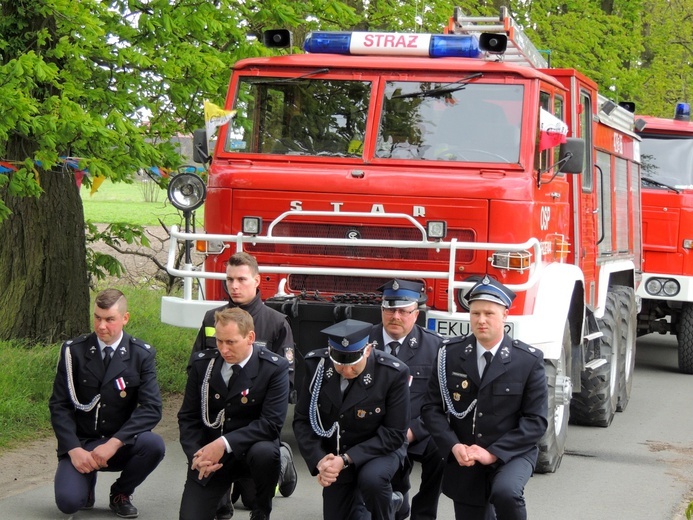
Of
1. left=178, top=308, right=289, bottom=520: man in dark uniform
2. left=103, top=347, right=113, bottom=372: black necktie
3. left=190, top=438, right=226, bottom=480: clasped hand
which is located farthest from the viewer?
left=103, top=347, right=113, bottom=372: black necktie

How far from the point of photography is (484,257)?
814 cm

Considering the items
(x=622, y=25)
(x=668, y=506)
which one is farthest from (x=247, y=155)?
(x=622, y=25)

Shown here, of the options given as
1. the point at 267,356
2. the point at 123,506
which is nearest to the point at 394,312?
the point at 267,356

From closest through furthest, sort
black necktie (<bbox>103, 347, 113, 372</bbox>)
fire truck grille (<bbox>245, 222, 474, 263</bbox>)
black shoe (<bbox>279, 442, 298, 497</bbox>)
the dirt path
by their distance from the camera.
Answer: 1. black shoe (<bbox>279, 442, 298, 497</bbox>)
2. black necktie (<bbox>103, 347, 113, 372</bbox>)
3. the dirt path
4. fire truck grille (<bbox>245, 222, 474, 263</bbox>)

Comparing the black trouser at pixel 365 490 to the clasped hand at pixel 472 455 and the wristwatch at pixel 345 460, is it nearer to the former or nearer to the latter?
the wristwatch at pixel 345 460

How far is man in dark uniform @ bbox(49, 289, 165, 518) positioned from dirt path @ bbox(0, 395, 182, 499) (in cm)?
86

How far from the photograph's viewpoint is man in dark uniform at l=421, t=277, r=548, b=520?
5551 mm

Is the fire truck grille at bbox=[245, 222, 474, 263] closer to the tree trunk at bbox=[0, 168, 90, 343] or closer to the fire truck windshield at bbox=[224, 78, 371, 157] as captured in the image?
the fire truck windshield at bbox=[224, 78, 371, 157]

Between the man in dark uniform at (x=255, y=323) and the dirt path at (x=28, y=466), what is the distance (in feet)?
4.76

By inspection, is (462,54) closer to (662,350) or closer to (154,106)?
(154,106)

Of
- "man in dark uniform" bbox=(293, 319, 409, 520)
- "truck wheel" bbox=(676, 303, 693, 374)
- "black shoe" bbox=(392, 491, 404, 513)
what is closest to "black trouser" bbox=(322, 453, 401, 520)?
"man in dark uniform" bbox=(293, 319, 409, 520)

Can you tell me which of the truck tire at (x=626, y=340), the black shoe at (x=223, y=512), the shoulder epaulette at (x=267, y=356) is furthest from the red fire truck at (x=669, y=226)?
the shoulder epaulette at (x=267, y=356)

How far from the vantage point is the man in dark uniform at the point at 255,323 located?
6719mm

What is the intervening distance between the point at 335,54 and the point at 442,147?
1286 mm
